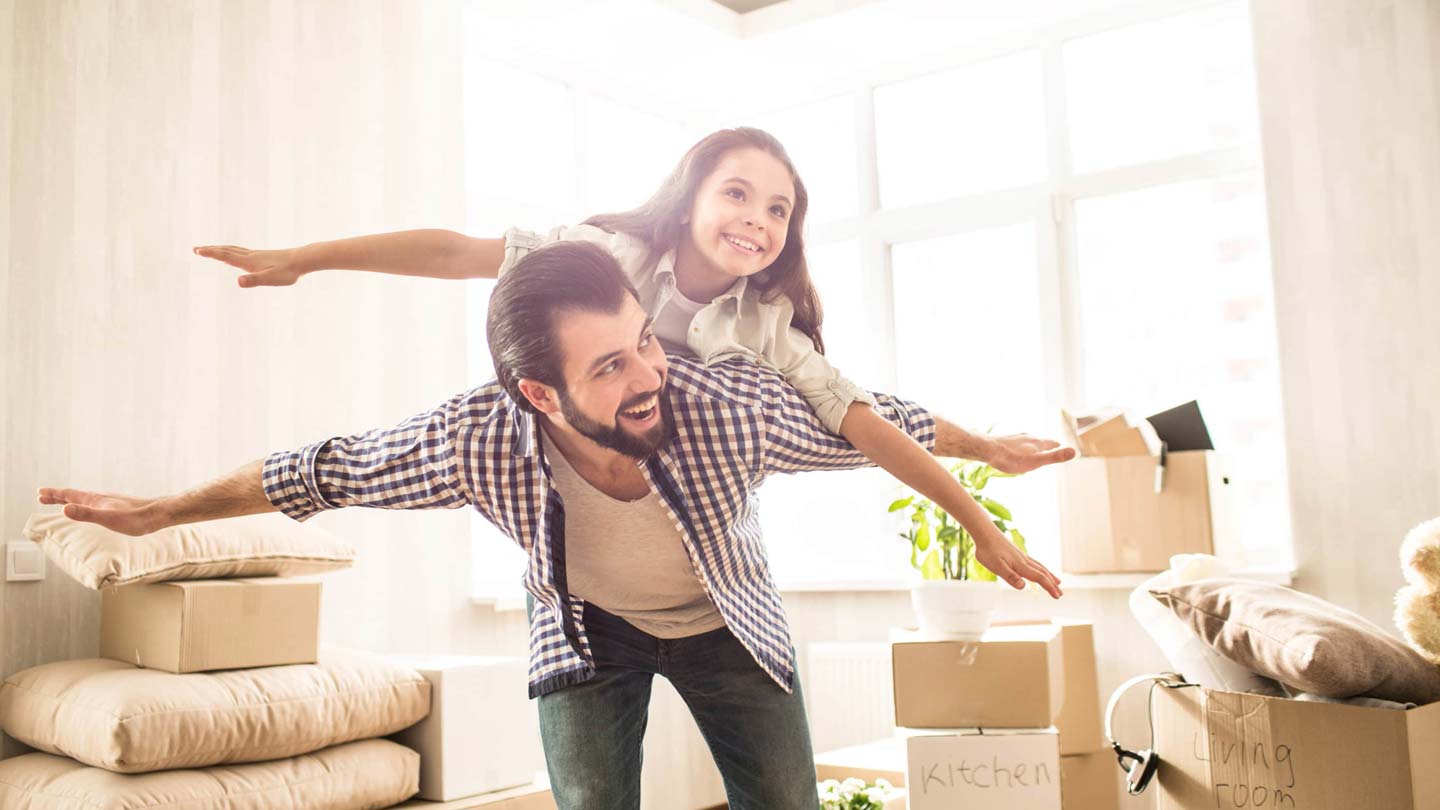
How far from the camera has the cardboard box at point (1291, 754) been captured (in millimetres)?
1844

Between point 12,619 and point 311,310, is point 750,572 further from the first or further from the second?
point 311,310

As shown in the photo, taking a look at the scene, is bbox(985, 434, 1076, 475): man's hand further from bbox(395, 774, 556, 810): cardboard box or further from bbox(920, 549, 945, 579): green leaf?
bbox(395, 774, 556, 810): cardboard box

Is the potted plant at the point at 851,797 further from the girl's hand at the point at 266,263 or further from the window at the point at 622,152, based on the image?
the window at the point at 622,152

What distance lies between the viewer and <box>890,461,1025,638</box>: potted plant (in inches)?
106

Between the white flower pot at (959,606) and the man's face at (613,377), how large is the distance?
158 centimetres

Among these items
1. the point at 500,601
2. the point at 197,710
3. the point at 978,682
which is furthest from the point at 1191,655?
the point at 500,601

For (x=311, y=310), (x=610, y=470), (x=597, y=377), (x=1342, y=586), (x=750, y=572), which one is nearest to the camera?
(x=597, y=377)

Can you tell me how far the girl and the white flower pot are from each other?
1.19 m

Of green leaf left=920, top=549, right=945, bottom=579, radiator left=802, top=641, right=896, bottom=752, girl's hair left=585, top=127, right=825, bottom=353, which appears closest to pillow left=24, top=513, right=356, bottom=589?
girl's hair left=585, top=127, right=825, bottom=353

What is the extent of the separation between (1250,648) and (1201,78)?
8.53ft

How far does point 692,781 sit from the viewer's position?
4230 mm

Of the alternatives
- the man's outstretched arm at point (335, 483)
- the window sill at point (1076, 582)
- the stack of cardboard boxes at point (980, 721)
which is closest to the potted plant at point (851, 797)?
the stack of cardboard boxes at point (980, 721)

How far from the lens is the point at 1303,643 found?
6.21 ft

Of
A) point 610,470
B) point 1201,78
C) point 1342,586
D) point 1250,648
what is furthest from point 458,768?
point 1201,78
